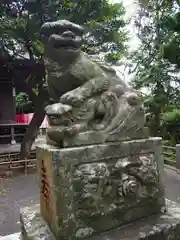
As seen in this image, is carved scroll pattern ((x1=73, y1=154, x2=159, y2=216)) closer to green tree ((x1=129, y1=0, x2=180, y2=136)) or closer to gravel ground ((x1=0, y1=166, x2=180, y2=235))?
gravel ground ((x1=0, y1=166, x2=180, y2=235))

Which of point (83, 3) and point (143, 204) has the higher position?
point (83, 3)

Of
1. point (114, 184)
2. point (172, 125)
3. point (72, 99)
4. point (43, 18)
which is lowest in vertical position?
point (114, 184)

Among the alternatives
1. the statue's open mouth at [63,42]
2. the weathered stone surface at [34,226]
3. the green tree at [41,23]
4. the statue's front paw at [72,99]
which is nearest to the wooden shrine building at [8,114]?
the green tree at [41,23]

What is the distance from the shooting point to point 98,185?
1763mm

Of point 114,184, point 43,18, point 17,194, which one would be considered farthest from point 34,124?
point 114,184

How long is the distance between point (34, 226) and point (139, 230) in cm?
84

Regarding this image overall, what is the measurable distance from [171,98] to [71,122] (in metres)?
8.05

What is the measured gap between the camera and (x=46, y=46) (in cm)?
204

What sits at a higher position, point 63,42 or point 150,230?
point 63,42

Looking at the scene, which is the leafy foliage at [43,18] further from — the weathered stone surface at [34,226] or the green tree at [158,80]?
the weathered stone surface at [34,226]

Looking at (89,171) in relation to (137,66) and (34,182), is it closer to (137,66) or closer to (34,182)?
(34,182)

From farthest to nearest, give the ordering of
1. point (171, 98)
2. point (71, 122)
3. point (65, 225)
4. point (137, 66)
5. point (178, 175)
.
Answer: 1. point (137, 66)
2. point (171, 98)
3. point (178, 175)
4. point (71, 122)
5. point (65, 225)

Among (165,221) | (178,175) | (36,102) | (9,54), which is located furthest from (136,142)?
(9,54)

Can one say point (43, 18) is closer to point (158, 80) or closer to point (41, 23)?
point (41, 23)
